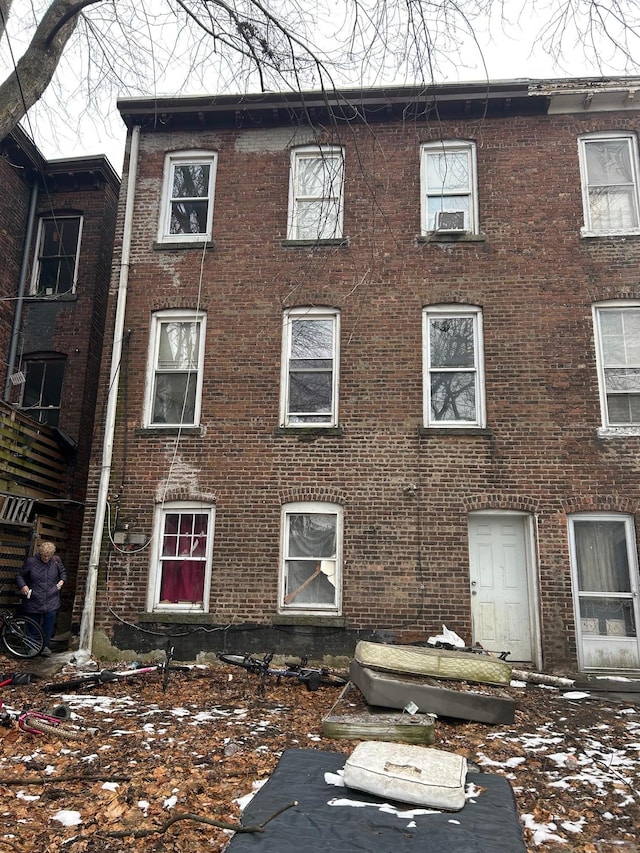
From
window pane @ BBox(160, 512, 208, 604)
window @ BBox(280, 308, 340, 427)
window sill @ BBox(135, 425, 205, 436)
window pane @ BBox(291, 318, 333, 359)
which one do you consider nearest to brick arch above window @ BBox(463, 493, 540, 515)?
window @ BBox(280, 308, 340, 427)

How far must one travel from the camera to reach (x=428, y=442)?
34.3ft

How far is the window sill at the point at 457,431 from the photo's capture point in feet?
34.1

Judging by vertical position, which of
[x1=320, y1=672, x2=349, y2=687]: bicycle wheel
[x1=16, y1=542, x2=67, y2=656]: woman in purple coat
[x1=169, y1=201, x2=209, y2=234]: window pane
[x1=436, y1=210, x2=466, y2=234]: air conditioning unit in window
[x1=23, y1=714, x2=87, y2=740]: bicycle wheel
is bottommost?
[x1=23, y1=714, x2=87, y2=740]: bicycle wheel

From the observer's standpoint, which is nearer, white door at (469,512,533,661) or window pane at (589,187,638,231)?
white door at (469,512,533,661)

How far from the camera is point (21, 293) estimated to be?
13.8 m

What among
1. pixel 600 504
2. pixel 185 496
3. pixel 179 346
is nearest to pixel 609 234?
pixel 600 504

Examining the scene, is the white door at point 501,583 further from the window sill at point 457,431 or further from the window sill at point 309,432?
the window sill at point 309,432

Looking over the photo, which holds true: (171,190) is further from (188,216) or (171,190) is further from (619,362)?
(619,362)

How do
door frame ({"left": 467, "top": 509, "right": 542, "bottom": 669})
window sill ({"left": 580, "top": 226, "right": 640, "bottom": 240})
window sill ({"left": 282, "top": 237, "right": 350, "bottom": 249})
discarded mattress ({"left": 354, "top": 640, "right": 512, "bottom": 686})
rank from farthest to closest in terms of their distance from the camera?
window sill ({"left": 282, "top": 237, "right": 350, "bottom": 249})
window sill ({"left": 580, "top": 226, "right": 640, "bottom": 240})
door frame ({"left": 467, "top": 509, "right": 542, "bottom": 669})
discarded mattress ({"left": 354, "top": 640, "right": 512, "bottom": 686})

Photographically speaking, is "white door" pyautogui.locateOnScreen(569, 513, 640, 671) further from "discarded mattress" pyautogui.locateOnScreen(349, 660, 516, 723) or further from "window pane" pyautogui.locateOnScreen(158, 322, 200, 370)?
"window pane" pyautogui.locateOnScreen(158, 322, 200, 370)

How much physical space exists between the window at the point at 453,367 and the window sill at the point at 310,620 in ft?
11.6

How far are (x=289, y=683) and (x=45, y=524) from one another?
588 cm

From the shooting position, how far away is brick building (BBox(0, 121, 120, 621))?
1272 cm

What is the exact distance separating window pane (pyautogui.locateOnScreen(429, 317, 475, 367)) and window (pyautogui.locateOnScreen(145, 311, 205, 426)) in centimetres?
415
